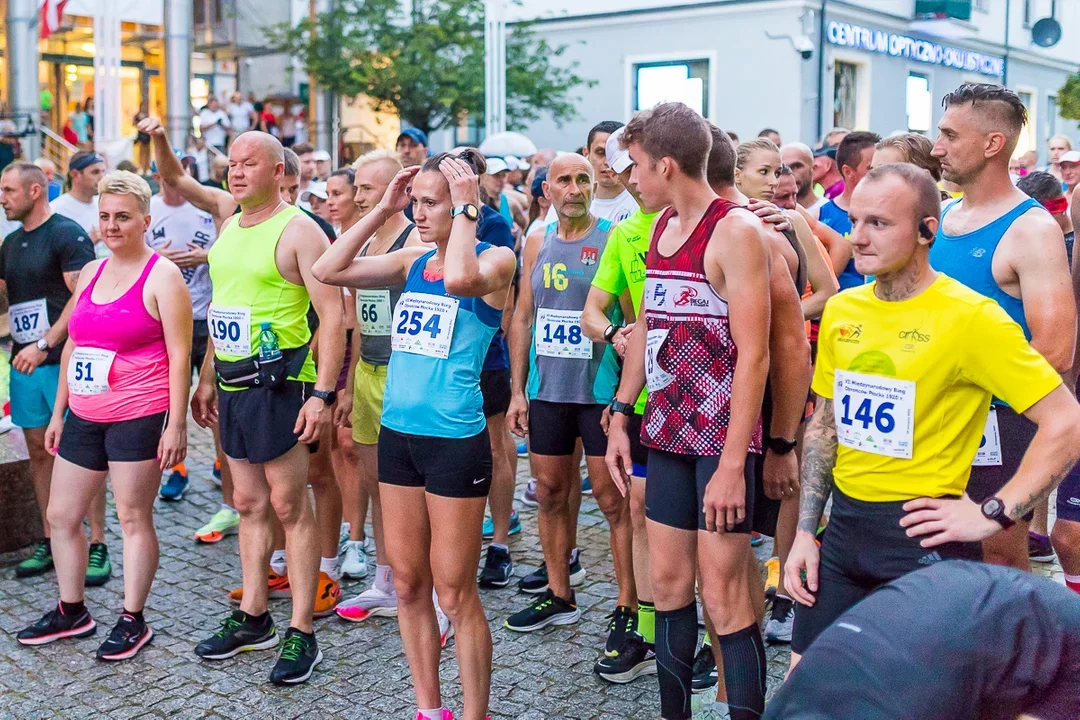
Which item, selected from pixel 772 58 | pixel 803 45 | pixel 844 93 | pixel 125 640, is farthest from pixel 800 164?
pixel 844 93

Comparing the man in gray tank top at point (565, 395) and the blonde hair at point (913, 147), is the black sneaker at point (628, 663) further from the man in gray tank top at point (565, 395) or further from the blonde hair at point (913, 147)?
the blonde hair at point (913, 147)

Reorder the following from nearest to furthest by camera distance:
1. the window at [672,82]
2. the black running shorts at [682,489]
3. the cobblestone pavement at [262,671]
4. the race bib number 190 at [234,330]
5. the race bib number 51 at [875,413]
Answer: the race bib number 51 at [875,413], the black running shorts at [682,489], the cobblestone pavement at [262,671], the race bib number 190 at [234,330], the window at [672,82]

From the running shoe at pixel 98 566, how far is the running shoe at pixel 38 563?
226 millimetres

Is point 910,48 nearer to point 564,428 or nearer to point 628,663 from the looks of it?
point 564,428

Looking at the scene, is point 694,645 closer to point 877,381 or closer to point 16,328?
point 877,381

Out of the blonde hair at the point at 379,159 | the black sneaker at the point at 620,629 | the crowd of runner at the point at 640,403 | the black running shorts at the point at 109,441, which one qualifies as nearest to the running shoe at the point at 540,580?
the crowd of runner at the point at 640,403

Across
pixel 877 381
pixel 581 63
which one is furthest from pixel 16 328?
pixel 581 63

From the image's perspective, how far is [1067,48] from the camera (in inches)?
1251

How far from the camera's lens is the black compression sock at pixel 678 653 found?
3588mm

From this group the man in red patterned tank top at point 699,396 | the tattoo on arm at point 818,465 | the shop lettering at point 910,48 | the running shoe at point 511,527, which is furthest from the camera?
the shop lettering at point 910,48

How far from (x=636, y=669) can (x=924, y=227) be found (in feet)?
7.78

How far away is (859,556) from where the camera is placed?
290cm

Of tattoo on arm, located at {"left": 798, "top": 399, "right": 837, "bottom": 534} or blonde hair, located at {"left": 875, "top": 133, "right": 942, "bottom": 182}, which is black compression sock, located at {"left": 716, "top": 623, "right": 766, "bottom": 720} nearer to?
tattoo on arm, located at {"left": 798, "top": 399, "right": 837, "bottom": 534}

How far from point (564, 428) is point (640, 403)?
0.74 meters
